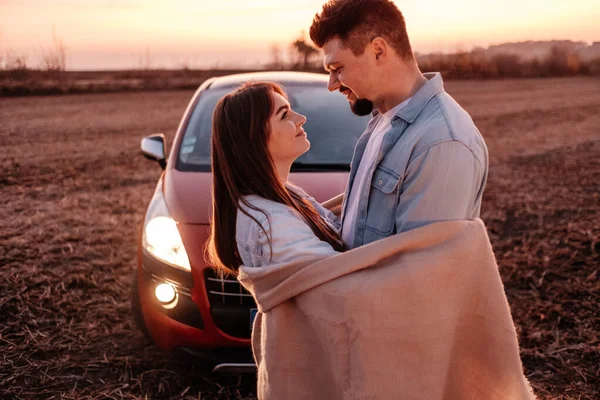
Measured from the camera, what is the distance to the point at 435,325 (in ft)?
5.05

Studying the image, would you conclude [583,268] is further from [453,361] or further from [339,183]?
[453,361]

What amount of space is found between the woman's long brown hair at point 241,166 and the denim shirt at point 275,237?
0.16ft

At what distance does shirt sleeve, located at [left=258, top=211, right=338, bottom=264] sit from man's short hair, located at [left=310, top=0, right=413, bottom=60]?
0.58 m

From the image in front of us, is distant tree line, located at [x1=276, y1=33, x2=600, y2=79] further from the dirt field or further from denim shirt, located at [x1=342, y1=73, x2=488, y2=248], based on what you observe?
denim shirt, located at [x1=342, y1=73, x2=488, y2=248]

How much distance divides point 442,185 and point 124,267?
12.6 feet

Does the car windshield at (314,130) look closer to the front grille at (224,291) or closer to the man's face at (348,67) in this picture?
the front grille at (224,291)

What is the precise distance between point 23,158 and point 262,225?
9.08 m

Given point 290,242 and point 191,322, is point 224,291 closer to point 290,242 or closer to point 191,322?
point 191,322

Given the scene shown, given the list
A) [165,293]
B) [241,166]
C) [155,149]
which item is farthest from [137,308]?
[241,166]

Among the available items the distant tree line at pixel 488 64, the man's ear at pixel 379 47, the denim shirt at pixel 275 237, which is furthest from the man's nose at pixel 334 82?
the distant tree line at pixel 488 64

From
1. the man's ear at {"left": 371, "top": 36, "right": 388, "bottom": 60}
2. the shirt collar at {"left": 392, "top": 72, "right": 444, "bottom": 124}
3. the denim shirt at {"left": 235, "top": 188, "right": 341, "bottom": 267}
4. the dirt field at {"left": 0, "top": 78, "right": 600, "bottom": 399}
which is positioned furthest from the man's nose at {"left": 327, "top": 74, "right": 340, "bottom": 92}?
the dirt field at {"left": 0, "top": 78, "right": 600, "bottom": 399}

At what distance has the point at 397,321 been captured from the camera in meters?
1.51

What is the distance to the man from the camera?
1.55 m

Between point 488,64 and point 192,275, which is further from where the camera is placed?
point 488,64
